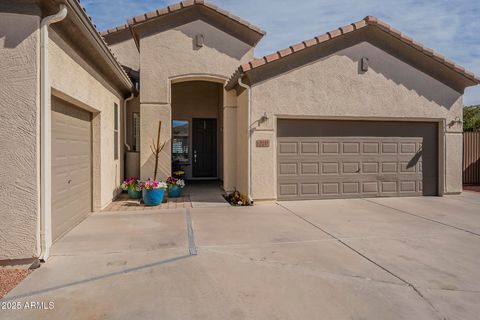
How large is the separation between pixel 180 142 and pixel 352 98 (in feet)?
25.5

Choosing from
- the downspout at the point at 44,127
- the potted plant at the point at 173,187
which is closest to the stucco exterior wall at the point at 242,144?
the potted plant at the point at 173,187

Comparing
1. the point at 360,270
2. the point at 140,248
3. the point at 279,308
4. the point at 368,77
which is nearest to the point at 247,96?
the point at 368,77

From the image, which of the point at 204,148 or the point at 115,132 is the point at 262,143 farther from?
the point at 204,148

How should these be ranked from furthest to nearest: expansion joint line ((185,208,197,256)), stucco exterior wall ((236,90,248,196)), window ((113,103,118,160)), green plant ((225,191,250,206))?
1. window ((113,103,118,160))
2. stucco exterior wall ((236,90,248,196))
3. green plant ((225,191,250,206))
4. expansion joint line ((185,208,197,256))

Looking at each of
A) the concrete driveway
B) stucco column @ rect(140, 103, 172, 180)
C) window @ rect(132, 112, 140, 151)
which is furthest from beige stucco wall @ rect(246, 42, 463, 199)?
window @ rect(132, 112, 140, 151)

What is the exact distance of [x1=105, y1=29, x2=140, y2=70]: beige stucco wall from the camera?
12.9 m

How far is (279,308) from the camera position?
11.2ft

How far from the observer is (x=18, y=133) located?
4445 millimetres

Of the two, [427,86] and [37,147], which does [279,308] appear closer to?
[37,147]

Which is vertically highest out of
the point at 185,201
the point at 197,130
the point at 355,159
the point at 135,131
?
the point at 197,130

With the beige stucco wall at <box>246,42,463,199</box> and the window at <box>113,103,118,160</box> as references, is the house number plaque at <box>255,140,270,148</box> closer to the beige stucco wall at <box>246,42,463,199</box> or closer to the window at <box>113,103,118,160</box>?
the beige stucco wall at <box>246,42,463,199</box>

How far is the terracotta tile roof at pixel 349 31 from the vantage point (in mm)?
8906

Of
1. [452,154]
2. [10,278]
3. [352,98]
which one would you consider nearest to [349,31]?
[352,98]

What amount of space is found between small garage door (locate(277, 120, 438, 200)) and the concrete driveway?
2.46 metres
